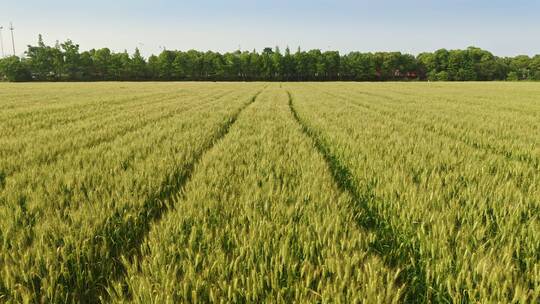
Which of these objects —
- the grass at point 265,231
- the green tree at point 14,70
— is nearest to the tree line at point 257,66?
the green tree at point 14,70

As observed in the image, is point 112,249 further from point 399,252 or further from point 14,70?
point 14,70

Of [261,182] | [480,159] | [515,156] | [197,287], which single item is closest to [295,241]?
[197,287]

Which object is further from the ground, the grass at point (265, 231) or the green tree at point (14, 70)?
the green tree at point (14, 70)

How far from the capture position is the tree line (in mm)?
106062

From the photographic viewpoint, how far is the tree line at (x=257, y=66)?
106062mm

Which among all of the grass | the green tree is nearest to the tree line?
the green tree

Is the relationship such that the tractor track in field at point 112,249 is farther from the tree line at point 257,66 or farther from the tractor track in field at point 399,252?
the tree line at point 257,66

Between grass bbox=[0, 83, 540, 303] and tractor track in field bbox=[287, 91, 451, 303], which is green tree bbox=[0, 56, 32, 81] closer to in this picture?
grass bbox=[0, 83, 540, 303]

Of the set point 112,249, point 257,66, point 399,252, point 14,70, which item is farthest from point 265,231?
point 14,70

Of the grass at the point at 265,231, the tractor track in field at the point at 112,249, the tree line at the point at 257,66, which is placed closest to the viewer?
the grass at the point at 265,231

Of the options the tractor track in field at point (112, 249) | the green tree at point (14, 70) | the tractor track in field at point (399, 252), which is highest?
the green tree at point (14, 70)

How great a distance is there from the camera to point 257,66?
380 feet

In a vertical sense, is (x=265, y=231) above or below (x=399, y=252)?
above

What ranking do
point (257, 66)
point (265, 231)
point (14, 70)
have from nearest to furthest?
1. point (265, 231)
2. point (14, 70)
3. point (257, 66)
